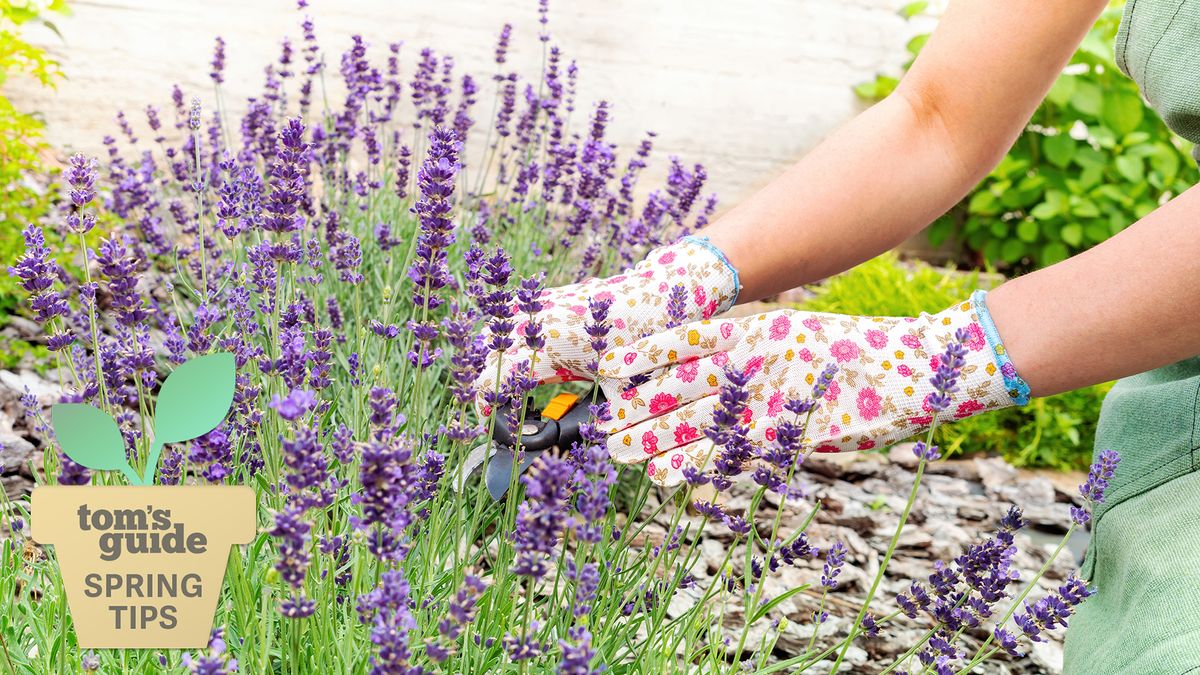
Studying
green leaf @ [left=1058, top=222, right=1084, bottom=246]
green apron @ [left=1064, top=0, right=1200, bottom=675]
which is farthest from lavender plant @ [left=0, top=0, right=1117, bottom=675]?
green leaf @ [left=1058, top=222, right=1084, bottom=246]

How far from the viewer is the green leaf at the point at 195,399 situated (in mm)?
866

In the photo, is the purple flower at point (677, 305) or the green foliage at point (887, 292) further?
the green foliage at point (887, 292)

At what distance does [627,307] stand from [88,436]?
803mm

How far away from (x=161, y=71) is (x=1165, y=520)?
420 centimetres

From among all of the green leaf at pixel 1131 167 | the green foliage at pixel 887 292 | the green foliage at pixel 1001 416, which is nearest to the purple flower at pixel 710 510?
the green foliage at pixel 1001 416

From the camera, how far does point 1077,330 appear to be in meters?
1.26

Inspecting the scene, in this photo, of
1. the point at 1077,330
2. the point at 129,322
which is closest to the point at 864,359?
the point at 1077,330

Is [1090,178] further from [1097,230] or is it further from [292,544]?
[292,544]

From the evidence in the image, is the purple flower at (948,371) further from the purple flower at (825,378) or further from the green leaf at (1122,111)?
the green leaf at (1122,111)

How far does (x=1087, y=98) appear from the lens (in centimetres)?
448

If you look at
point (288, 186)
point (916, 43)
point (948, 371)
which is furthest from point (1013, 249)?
point (288, 186)

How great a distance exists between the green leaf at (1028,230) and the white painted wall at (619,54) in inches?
38.2

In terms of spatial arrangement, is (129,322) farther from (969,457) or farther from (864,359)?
(969,457)

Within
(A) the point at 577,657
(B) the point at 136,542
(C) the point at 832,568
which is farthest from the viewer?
(C) the point at 832,568
